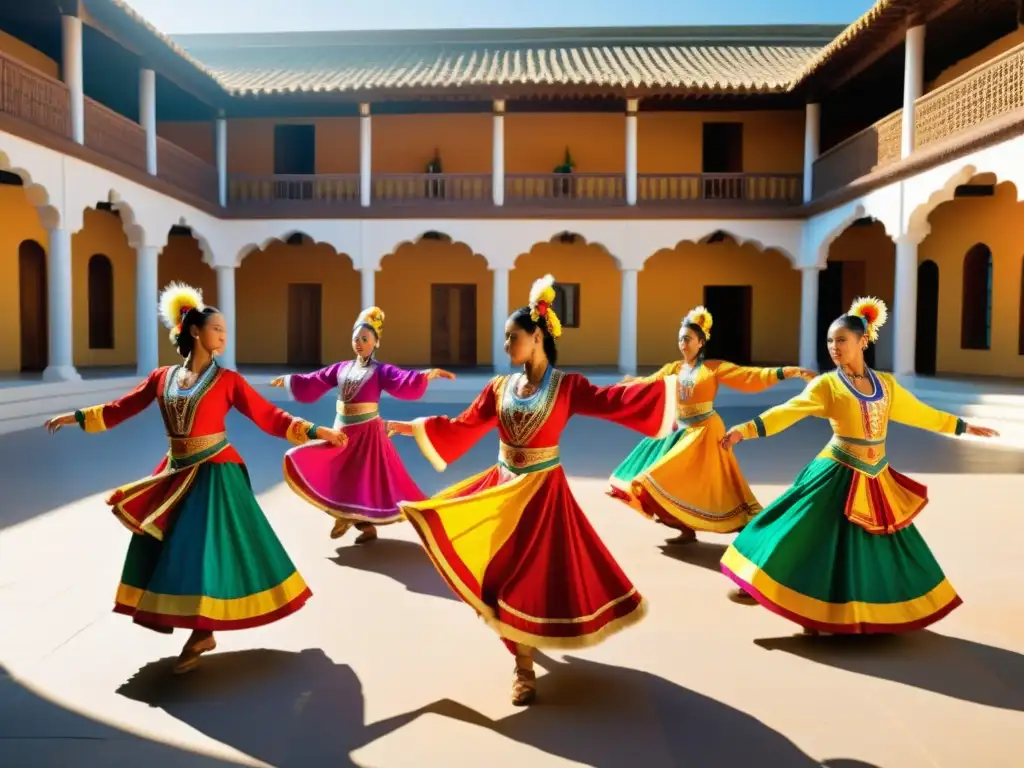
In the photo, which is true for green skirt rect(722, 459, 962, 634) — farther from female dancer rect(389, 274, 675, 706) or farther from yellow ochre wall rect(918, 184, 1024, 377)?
yellow ochre wall rect(918, 184, 1024, 377)

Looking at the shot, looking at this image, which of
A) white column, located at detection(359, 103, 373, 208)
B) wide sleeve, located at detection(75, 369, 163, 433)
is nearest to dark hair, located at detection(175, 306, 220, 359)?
wide sleeve, located at detection(75, 369, 163, 433)

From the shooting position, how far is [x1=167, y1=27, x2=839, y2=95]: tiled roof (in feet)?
50.6

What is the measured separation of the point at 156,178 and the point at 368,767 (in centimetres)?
1336

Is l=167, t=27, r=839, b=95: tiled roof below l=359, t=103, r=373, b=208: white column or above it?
above

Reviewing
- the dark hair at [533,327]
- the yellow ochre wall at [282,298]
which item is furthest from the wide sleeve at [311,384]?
the yellow ochre wall at [282,298]

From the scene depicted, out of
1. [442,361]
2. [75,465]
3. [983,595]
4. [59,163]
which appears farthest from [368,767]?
[442,361]

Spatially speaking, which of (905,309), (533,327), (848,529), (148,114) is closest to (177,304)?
(533,327)

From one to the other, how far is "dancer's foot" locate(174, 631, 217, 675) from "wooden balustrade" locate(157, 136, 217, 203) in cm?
1279

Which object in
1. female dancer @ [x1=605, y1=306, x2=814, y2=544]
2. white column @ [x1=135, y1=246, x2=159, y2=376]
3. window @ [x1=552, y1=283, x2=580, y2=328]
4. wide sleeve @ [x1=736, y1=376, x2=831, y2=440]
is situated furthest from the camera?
window @ [x1=552, y1=283, x2=580, y2=328]

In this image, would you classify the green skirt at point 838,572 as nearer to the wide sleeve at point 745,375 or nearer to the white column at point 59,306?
the wide sleeve at point 745,375

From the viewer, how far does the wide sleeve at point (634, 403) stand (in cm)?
324

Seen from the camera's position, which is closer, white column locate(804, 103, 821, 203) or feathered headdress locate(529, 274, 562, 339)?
feathered headdress locate(529, 274, 562, 339)

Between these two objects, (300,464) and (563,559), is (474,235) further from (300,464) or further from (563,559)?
(563,559)

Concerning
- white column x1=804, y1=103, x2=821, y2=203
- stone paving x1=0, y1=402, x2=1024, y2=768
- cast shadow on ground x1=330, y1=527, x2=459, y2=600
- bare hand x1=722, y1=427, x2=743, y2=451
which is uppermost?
white column x1=804, y1=103, x2=821, y2=203
